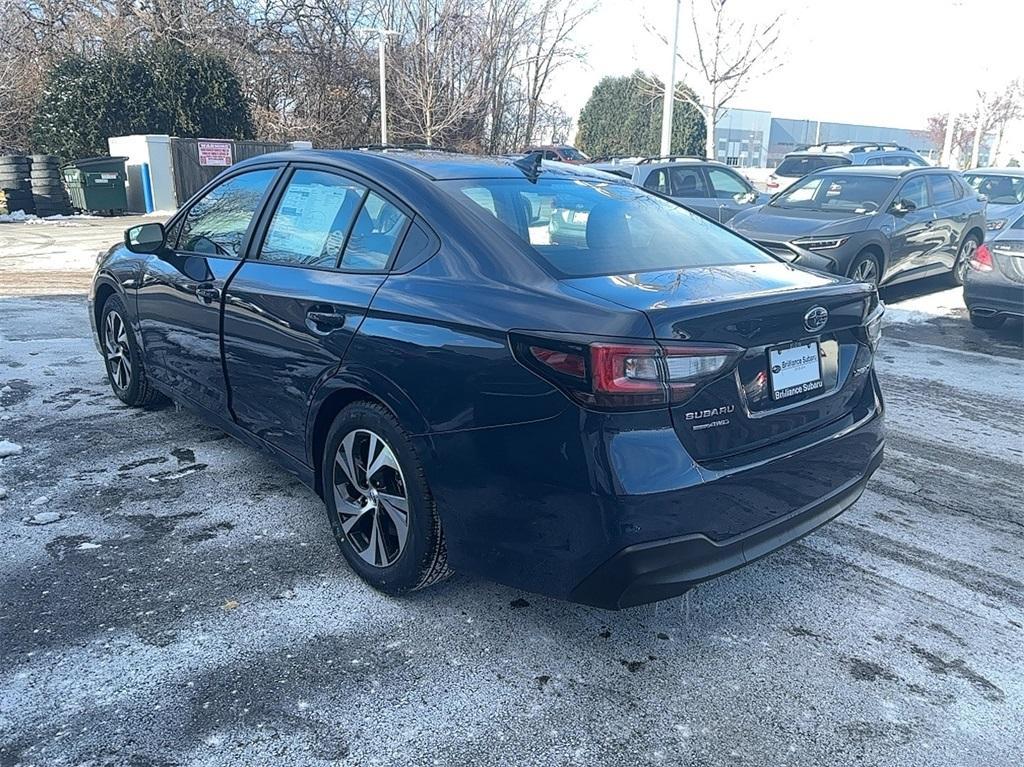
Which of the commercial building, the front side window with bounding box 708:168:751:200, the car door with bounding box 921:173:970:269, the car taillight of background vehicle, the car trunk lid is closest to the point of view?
the car taillight of background vehicle

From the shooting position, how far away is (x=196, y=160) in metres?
20.3

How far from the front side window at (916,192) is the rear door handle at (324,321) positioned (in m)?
8.63

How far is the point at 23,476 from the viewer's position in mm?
4270

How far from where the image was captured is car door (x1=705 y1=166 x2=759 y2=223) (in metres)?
12.0

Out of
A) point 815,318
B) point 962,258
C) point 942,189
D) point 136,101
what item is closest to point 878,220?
point 942,189

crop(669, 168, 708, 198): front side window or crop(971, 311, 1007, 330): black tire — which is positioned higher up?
crop(669, 168, 708, 198): front side window

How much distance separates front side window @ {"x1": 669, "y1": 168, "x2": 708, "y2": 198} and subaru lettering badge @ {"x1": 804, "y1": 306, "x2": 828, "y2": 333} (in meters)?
9.31

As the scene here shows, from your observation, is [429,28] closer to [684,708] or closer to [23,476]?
[23,476]

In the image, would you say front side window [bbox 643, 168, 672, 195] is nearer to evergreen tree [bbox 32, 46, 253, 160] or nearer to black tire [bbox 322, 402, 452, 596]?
black tire [bbox 322, 402, 452, 596]

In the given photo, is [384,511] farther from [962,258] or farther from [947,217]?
[962,258]

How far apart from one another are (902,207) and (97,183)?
16326 millimetres

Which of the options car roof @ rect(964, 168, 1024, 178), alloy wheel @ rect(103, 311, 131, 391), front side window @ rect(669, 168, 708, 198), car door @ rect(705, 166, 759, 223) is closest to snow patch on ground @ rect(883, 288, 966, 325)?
car door @ rect(705, 166, 759, 223)

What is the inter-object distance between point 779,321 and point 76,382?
16.7ft

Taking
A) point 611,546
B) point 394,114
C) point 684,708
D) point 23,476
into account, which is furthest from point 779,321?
point 394,114
